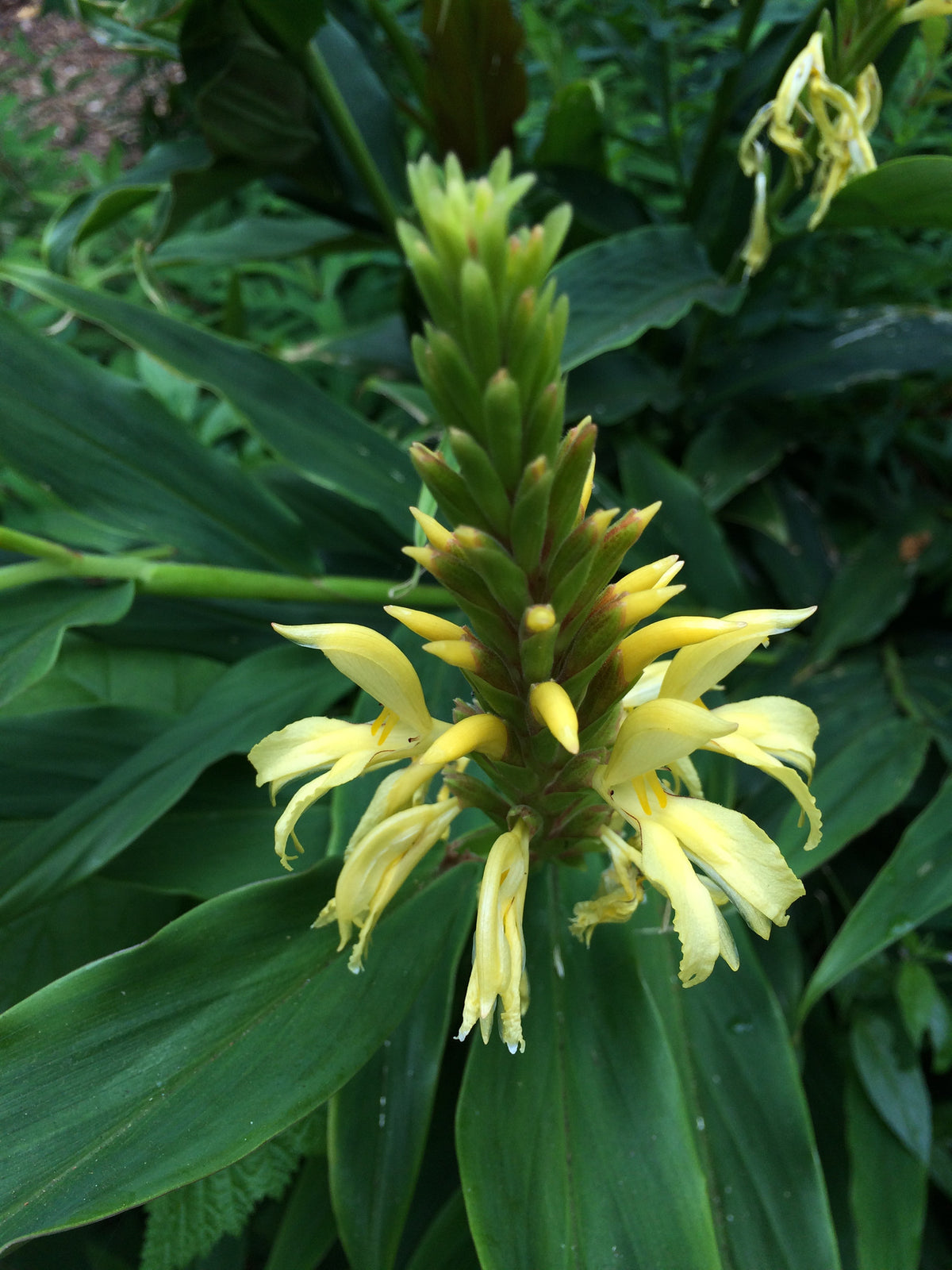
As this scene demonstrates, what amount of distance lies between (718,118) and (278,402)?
33.7 inches

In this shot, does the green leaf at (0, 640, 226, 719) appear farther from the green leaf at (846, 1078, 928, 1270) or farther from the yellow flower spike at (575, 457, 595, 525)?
the green leaf at (846, 1078, 928, 1270)

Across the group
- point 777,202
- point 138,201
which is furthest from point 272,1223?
point 138,201

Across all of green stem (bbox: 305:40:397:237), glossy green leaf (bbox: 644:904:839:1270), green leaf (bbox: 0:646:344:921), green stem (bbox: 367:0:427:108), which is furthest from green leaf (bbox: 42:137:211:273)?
glossy green leaf (bbox: 644:904:839:1270)

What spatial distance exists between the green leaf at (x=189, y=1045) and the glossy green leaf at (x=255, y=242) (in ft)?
4.08

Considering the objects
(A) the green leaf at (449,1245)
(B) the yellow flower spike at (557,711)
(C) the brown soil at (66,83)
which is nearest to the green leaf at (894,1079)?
(A) the green leaf at (449,1245)

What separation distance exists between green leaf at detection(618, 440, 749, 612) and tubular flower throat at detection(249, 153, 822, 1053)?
2.22ft

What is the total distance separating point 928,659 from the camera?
137 cm

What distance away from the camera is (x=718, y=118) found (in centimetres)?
133

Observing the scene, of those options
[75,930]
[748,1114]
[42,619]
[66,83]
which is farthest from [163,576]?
[66,83]

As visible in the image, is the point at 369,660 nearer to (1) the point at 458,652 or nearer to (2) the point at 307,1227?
(1) the point at 458,652

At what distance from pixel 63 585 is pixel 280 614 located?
31 cm

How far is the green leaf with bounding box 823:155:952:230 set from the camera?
2.86ft

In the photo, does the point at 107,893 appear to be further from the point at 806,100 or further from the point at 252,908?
the point at 806,100

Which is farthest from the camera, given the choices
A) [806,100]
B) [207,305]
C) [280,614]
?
[207,305]
